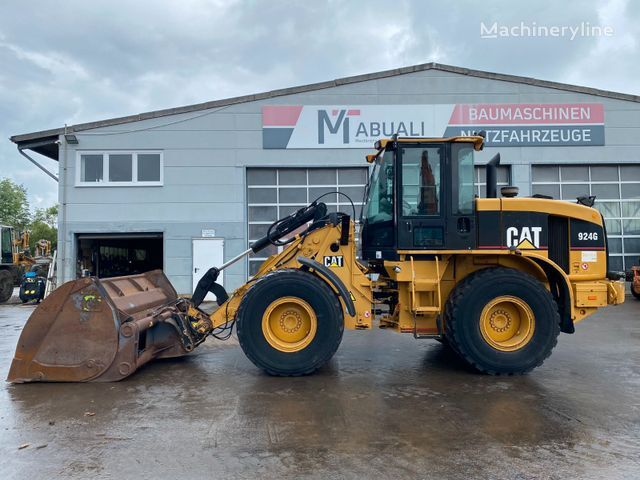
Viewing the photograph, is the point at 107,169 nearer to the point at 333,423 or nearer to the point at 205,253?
the point at 205,253

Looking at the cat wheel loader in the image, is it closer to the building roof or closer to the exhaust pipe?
the exhaust pipe

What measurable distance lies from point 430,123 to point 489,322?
37.3 feet

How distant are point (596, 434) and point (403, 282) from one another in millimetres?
2651

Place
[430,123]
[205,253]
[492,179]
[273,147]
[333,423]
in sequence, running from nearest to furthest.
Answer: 1. [333,423]
2. [492,179]
3. [205,253]
4. [273,147]
5. [430,123]

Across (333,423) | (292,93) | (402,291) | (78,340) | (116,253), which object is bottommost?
(333,423)

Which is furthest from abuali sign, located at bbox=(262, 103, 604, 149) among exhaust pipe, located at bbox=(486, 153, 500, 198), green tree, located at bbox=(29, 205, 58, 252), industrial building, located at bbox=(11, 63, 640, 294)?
green tree, located at bbox=(29, 205, 58, 252)

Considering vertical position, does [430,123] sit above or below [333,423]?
above

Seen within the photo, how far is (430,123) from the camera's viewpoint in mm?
16094

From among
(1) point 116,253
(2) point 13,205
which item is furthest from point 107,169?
Result: (2) point 13,205

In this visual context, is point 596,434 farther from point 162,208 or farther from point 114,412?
point 162,208

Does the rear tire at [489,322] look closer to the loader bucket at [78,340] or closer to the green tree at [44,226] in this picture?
the loader bucket at [78,340]

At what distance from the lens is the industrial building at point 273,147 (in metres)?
15.7

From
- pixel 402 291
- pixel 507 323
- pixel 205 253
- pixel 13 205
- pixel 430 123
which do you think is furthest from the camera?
pixel 13 205

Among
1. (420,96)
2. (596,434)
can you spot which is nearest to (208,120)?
(420,96)
